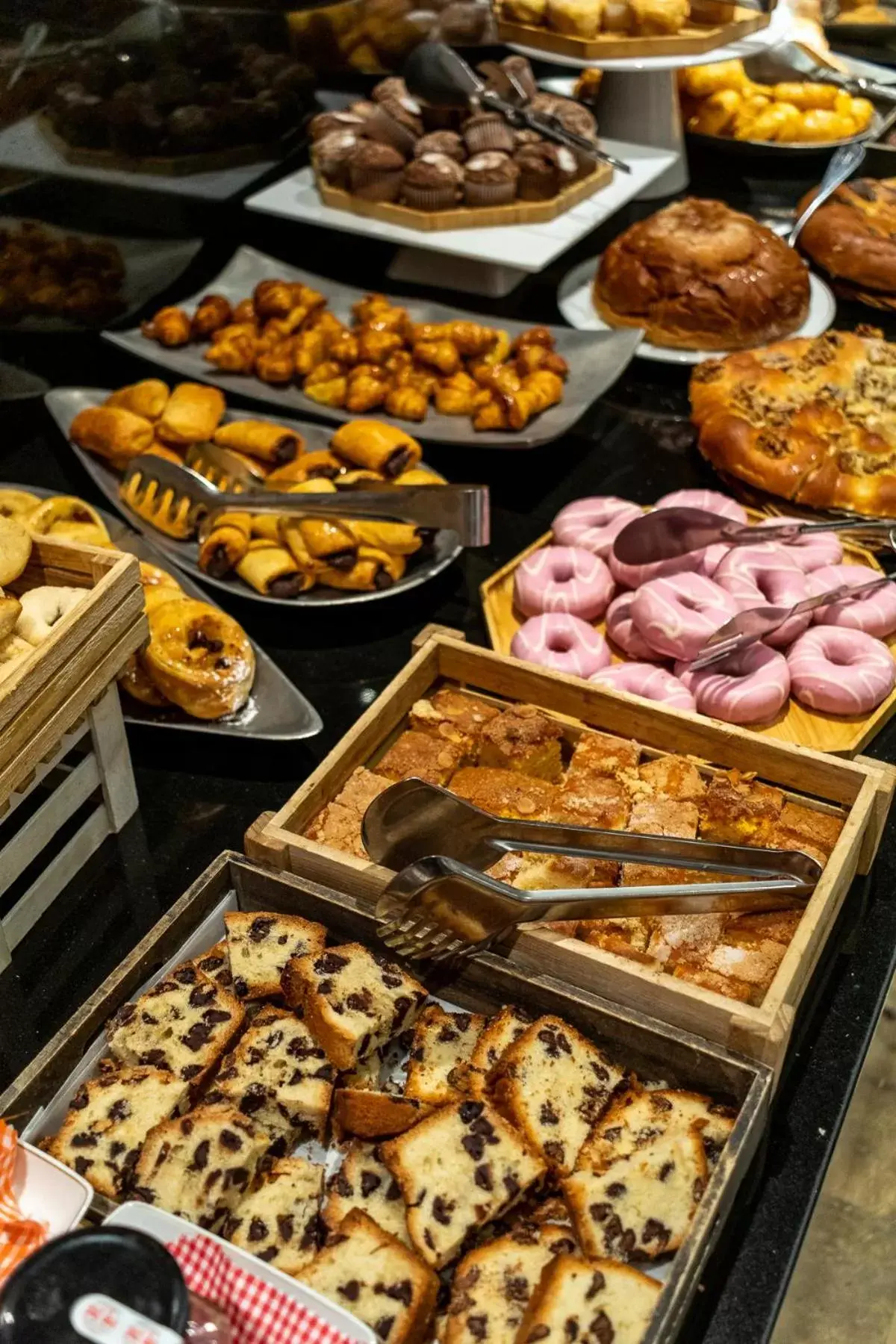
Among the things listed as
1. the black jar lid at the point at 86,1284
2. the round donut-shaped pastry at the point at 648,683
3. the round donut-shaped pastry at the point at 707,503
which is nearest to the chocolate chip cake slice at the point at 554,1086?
the black jar lid at the point at 86,1284

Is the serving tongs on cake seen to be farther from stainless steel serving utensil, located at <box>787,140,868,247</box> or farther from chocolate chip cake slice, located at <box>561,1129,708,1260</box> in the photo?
stainless steel serving utensil, located at <box>787,140,868,247</box>

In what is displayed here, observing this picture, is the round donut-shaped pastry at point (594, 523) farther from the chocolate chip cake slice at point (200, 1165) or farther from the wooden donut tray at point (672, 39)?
the wooden donut tray at point (672, 39)

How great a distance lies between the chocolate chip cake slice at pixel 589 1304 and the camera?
3.32ft

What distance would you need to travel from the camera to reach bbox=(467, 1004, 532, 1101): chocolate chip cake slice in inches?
48.2

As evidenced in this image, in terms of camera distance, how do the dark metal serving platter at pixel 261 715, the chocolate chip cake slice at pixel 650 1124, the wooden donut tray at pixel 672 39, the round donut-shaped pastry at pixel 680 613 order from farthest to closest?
1. the wooden donut tray at pixel 672 39
2. the round donut-shaped pastry at pixel 680 613
3. the dark metal serving platter at pixel 261 715
4. the chocolate chip cake slice at pixel 650 1124

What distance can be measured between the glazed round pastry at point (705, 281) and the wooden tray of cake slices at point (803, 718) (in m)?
0.86

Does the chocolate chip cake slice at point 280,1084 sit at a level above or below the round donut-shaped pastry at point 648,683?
above

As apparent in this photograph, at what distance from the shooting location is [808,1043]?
1.41 metres

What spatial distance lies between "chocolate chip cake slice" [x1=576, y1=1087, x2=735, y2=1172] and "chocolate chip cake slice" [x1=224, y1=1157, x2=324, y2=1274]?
0.26m

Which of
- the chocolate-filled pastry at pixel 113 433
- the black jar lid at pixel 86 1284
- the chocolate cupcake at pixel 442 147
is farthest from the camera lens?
the chocolate cupcake at pixel 442 147

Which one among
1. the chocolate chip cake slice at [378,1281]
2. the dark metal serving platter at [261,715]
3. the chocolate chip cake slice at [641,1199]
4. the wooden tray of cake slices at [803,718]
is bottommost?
the wooden tray of cake slices at [803,718]

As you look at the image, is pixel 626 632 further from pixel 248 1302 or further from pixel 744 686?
pixel 248 1302

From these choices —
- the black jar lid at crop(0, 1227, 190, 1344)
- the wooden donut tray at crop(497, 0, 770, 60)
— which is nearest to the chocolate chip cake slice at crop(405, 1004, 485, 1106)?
the black jar lid at crop(0, 1227, 190, 1344)

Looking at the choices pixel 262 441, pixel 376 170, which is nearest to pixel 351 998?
pixel 262 441
